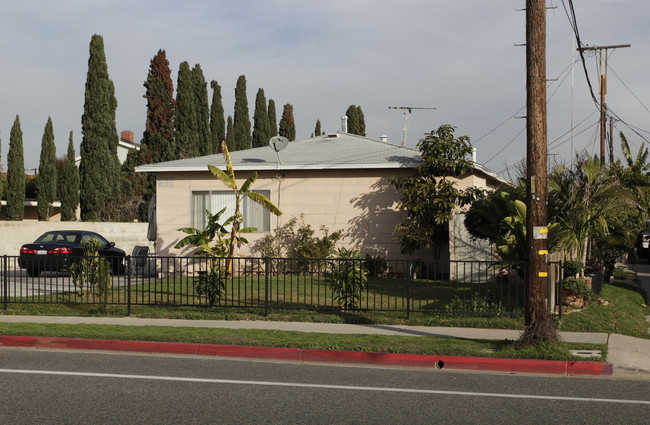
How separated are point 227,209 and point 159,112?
91.7 feet

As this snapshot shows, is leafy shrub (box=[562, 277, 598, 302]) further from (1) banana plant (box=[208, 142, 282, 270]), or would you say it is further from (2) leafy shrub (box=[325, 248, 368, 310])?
(1) banana plant (box=[208, 142, 282, 270])

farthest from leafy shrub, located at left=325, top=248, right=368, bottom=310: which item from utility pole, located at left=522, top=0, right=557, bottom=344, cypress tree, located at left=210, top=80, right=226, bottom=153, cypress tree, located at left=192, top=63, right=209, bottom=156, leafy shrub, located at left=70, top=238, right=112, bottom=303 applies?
cypress tree, located at left=210, top=80, right=226, bottom=153

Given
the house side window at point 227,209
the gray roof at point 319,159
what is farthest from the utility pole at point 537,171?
the house side window at point 227,209

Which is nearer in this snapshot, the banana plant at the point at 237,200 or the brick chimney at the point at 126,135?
the banana plant at the point at 237,200

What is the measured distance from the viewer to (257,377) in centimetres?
899

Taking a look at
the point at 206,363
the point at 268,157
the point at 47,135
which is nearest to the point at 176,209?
the point at 268,157

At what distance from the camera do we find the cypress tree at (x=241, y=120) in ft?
207

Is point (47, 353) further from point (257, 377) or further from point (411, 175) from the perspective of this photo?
point (411, 175)

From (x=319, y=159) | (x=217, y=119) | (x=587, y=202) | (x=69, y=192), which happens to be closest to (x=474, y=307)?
(x=587, y=202)

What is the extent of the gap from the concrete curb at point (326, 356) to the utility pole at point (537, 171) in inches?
31.7

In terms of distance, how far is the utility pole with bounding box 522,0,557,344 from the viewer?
1027 centimetres

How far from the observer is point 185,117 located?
161 feet

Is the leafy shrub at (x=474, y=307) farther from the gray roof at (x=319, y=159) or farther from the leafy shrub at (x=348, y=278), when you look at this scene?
the gray roof at (x=319, y=159)

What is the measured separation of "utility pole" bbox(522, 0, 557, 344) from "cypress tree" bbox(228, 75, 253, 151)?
53.5m
